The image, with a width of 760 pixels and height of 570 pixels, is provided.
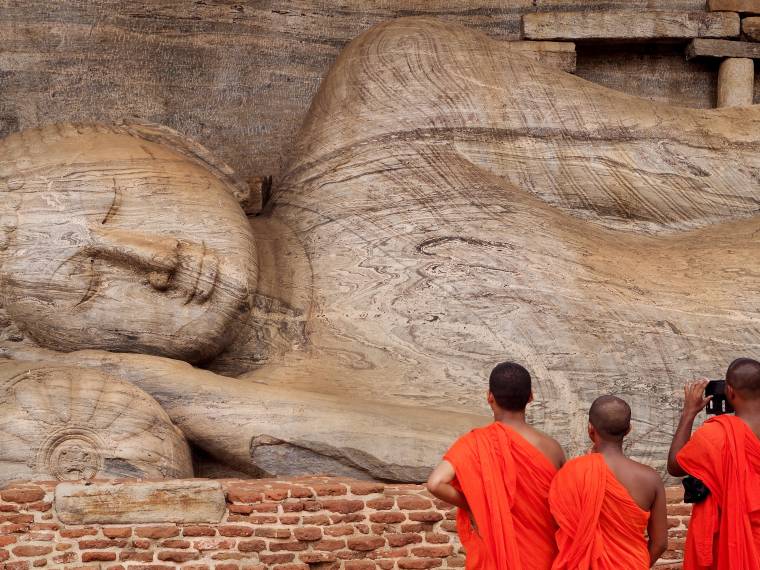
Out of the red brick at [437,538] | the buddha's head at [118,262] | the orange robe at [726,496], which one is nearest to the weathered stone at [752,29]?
the buddha's head at [118,262]

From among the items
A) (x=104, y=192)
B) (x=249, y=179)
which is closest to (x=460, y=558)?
(x=104, y=192)

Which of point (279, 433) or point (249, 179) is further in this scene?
point (249, 179)

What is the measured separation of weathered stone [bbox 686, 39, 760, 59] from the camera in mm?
7648

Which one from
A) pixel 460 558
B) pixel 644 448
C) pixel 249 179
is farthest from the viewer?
pixel 249 179

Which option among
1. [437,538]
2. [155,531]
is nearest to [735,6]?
[437,538]

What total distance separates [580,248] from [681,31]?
7.37 feet

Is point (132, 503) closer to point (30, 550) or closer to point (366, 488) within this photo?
point (30, 550)

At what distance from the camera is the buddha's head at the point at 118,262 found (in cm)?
579

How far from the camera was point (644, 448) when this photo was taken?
5.56 metres

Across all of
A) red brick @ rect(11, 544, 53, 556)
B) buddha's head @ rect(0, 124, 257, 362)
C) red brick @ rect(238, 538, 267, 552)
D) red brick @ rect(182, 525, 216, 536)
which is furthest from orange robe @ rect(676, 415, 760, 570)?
buddha's head @ rect(0, 124, 257, 362)

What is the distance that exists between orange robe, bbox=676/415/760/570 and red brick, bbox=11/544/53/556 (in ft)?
7.09

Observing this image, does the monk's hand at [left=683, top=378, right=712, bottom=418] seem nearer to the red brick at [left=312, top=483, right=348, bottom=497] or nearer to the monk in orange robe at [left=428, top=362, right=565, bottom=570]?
the monk in orange robe at [left=428, top=362, right=565, bottom=570]

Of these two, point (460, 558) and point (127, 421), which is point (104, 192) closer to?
point (127, 421)

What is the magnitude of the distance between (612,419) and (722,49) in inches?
158
